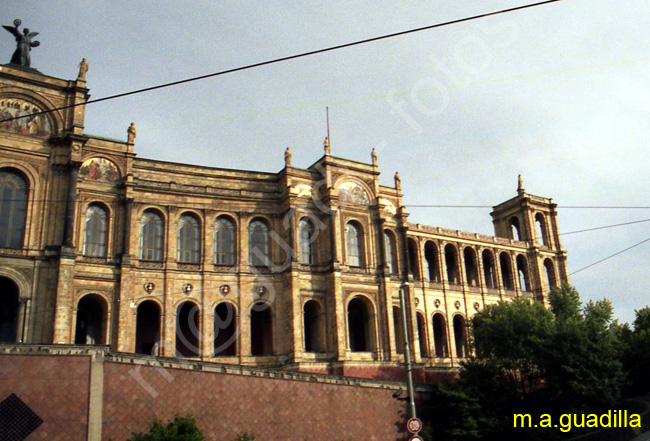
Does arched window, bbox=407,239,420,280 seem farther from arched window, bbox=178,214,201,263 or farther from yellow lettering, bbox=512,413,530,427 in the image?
yellow lettering, bbox=512,413,530,427

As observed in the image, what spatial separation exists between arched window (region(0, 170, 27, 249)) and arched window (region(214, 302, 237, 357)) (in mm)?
13037

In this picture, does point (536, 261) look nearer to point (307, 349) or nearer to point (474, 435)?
point (307, 349)

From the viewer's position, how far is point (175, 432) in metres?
23.2

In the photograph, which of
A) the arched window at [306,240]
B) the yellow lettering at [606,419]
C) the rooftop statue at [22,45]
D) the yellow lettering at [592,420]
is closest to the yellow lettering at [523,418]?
the yellow lettering at [592,420]

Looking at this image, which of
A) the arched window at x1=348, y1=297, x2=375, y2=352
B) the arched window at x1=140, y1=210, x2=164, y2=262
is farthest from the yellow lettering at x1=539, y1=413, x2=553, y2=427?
the arched window at x1=140, y1=210, x2=164, y2=262

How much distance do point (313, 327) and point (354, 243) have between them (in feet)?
23.3

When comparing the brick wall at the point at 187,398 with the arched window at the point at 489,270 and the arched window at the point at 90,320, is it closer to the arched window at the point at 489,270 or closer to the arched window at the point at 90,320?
the arched window at the point at 90,320

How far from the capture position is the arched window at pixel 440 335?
183 ft

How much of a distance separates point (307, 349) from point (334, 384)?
12854 millimetres

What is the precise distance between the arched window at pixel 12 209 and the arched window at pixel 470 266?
40.9 metres

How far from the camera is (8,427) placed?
73.7 ft

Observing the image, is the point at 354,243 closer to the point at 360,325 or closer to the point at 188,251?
the point at 360,325

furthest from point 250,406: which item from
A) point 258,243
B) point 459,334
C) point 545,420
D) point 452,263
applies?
point 452,263

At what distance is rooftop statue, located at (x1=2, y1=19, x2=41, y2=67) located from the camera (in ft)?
123
